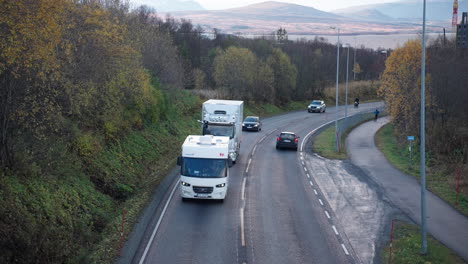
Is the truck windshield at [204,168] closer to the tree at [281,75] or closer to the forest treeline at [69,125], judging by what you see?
the forest treeline at [69,125]

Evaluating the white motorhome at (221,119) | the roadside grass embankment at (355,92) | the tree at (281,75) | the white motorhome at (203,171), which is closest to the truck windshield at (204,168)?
the white motorhome at (203,171)

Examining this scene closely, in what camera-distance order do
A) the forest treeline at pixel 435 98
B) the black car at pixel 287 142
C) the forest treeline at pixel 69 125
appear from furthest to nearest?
the black car at pixel 287 142 → the forest treeline at pixel 435 98 → the forest treeline at pixel 69 125

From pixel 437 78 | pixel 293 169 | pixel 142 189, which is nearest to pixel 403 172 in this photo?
pixel 293 169

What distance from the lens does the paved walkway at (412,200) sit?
16.9m

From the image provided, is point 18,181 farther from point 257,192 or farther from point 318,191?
point 318,191

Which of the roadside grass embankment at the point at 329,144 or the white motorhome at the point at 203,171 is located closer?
the white motorhome at the point at 203,171

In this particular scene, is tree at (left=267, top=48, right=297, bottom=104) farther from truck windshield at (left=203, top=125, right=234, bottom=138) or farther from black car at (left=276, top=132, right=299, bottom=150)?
truck windshield at (left=203, top=125, right=234, bottom=138)

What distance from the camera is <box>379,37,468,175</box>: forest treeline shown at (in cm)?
3434

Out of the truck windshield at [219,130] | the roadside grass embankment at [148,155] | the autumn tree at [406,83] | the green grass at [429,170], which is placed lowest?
the green grass at [429,170]

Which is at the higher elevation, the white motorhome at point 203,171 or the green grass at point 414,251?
the white motorhome at point 203,171

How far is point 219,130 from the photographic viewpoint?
28.0m

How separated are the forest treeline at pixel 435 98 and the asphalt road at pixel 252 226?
13099 mm

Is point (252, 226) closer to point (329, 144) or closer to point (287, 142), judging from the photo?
point (287, 142)

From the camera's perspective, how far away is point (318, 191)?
922 inches
